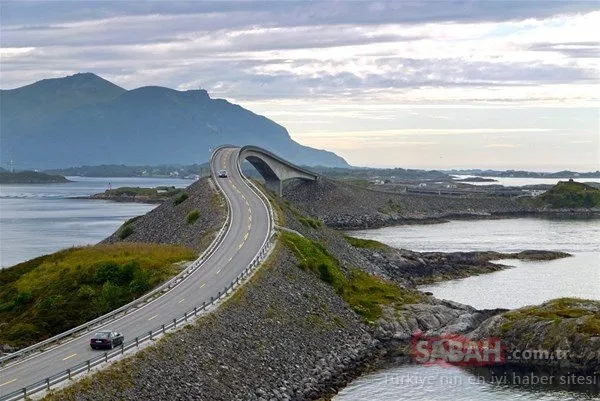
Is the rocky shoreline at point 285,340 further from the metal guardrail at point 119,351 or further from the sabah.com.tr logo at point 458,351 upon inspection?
the sabah.com.tr logo at point 458,351

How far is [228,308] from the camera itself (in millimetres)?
63406

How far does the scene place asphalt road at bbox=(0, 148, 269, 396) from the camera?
155ft

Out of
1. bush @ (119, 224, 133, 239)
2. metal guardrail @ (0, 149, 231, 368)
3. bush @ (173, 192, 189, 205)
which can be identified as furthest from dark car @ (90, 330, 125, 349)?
bush @ (173, 192, 189, 205)

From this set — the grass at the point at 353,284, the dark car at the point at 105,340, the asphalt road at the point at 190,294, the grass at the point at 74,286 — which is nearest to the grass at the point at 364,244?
the asphalt road at the point at 190,294

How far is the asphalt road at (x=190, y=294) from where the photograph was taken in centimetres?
4722

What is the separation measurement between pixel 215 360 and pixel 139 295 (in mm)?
16205

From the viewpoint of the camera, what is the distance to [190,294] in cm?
6675

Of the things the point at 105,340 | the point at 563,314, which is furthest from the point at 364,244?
the point at 105,340

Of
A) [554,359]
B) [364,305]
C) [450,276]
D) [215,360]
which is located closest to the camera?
[215,360]

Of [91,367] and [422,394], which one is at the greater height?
[91,367]

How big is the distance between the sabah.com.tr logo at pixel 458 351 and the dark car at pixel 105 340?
1002 inches

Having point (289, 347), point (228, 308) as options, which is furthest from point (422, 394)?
point (228, 308)

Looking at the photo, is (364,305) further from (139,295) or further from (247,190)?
(247,190)

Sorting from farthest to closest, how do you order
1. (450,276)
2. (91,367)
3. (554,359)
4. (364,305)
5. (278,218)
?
(450,276), (278,218), (364,305), (554,359), (91,367)
